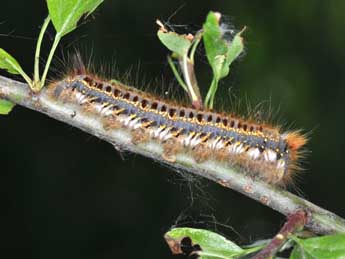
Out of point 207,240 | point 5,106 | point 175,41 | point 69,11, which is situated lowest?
point 207,240

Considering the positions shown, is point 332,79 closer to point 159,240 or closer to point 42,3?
point 159,240

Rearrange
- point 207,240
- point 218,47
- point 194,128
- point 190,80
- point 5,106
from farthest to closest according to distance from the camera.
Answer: point 194,128 < point 218,47 < point 190,80 < point 5,106 < point 207,240

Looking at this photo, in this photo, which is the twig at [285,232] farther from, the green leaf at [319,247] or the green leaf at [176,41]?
the green leaf at [176,41]

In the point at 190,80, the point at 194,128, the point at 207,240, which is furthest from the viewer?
the point at 194,128

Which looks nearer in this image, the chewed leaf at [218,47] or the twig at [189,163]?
the twig at [189,163]

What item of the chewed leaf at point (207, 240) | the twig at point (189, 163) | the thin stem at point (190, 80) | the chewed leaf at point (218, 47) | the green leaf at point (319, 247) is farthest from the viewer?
the chewed leaf at point (218, 47)

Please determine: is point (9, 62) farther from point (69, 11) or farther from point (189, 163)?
point (189, 163)

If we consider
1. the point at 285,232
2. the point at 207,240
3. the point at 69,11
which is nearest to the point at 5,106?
the point at 69,11

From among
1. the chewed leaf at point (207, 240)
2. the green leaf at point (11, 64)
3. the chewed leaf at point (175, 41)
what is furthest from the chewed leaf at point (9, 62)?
the chewed leaf at point (207, 240)
